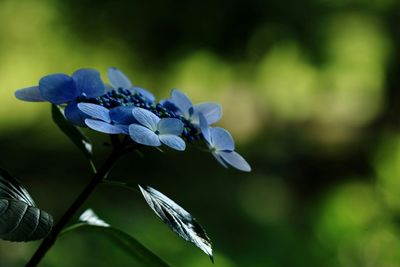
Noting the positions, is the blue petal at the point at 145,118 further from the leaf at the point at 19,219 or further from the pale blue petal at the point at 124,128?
the leaf at the point at 19,219

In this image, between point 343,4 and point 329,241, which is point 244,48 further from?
point 329,241

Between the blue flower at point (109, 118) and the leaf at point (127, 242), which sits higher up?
the blue flower at point (109, 118)

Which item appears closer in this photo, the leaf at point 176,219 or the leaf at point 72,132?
the leaf at point 176,219

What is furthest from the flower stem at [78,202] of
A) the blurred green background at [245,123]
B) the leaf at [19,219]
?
the blurred green background at [245,123]

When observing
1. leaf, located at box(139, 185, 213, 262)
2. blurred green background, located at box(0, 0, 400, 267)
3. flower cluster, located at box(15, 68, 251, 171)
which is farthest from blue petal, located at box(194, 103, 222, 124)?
blurred green background, located at box(0, 0, 400, 267)

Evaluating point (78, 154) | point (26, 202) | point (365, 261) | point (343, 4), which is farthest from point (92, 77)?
point (78, 154)

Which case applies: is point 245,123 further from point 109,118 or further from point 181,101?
point 109,118
